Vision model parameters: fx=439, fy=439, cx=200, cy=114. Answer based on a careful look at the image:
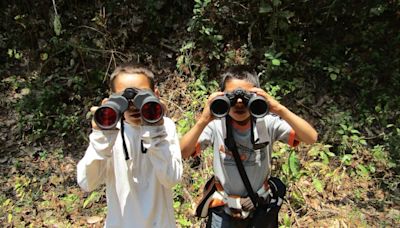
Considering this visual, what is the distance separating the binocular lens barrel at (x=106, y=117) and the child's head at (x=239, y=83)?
69cm

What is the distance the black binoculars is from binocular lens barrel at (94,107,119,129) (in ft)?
1.74

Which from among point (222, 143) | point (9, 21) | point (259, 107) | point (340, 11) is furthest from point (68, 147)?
point (340, 11)

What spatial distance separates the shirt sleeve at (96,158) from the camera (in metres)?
1.98

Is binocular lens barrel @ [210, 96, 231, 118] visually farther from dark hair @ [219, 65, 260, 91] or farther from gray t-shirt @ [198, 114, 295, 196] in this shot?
dark hair @ [219, 65, 260, 91]

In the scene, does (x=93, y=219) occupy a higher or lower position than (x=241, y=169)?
lower

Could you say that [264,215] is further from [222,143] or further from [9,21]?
[9,21]

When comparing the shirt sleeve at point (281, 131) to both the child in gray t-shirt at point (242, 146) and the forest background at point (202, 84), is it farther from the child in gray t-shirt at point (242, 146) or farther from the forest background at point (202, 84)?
the forest background at point (202, 84)

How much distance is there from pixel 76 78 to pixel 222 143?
125 inches

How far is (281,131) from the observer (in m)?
2.48

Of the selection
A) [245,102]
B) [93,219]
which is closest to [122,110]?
[245,102]

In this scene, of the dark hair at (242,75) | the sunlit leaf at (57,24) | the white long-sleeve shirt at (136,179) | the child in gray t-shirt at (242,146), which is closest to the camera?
the white long-sleeve shirt at (136,179)

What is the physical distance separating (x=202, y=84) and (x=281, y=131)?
106 inches

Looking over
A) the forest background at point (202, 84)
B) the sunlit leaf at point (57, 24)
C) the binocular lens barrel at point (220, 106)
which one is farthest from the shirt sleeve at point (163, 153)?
the sunlit leaf at point (57, 24)

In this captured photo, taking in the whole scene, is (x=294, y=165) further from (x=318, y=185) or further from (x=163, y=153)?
(x=163, y=153)
